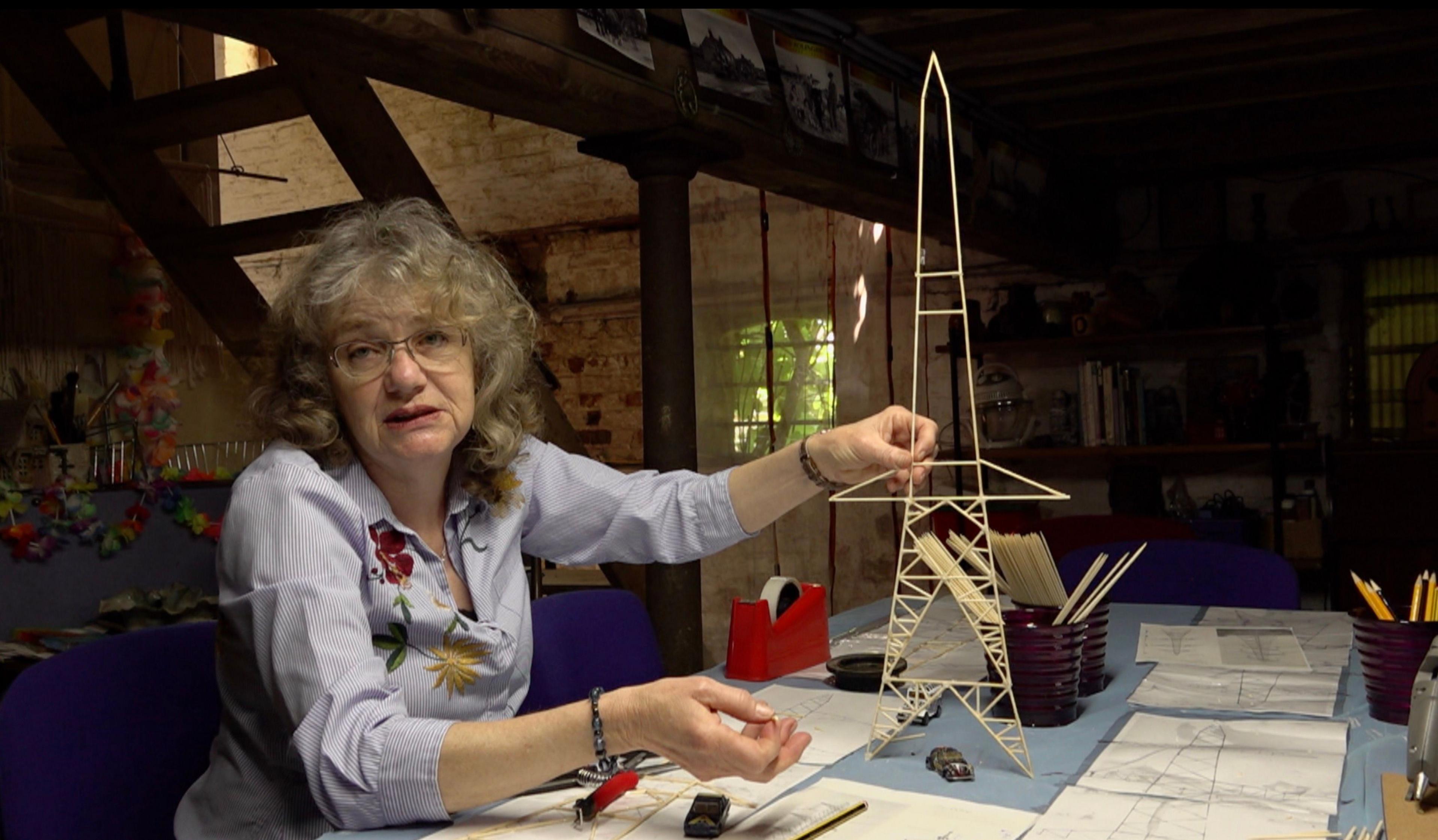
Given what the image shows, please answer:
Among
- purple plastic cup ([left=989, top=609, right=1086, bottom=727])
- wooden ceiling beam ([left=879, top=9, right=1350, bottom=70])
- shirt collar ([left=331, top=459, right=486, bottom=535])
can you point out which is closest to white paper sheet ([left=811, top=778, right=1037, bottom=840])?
purple plastic cup ([left=989, top=609, right=1086, bottom=727])

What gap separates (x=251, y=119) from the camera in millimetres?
3559

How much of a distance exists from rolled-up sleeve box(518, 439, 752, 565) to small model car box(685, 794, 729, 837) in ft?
2.34

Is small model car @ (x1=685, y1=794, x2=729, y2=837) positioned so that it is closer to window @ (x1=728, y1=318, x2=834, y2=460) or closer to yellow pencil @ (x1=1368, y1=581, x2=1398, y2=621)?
yellow pencil @ (x1=1368, y1=581, x2=1398, y2=621)

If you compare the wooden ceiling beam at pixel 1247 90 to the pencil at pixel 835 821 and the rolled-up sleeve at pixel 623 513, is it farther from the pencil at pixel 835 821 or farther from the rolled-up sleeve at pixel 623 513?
the pencil at pixel 835 821

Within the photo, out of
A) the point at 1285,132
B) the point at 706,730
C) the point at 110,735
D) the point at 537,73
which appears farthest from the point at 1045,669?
the point at 1285,132

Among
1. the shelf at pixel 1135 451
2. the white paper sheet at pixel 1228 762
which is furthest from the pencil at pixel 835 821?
the shelf at pixel 1135 451

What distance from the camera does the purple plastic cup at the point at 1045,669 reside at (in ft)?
4.70

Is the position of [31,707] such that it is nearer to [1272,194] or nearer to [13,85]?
[13,85]

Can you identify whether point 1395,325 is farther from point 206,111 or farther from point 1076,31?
point 206,111

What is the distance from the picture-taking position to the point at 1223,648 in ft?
6.31

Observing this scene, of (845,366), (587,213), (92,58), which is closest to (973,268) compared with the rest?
(845,366)

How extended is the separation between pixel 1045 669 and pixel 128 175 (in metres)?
3.50

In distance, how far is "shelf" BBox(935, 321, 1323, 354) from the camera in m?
5.13

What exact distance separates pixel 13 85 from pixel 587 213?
281cm
